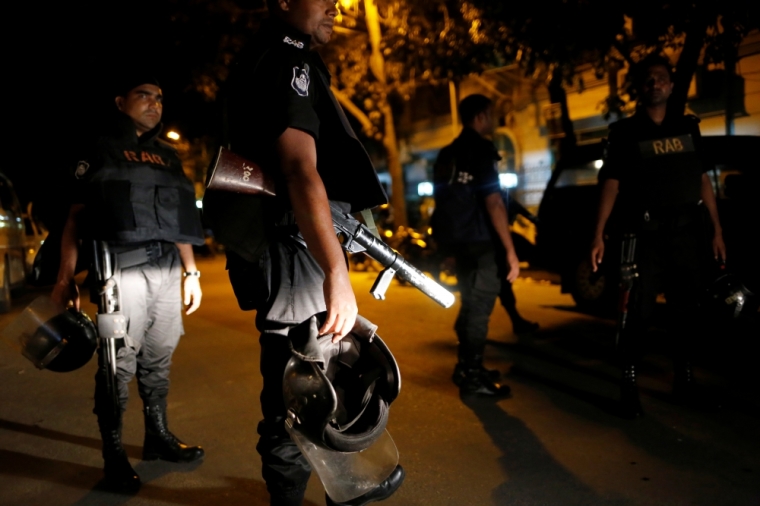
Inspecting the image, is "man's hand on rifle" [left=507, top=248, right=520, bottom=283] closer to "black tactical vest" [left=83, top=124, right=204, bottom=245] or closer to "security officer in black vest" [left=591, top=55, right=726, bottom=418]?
"security officer in black vest" [left=591, top=55, right=726, bottom=418]

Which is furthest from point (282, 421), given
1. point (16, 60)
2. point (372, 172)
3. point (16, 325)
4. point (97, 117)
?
point (16, 60)

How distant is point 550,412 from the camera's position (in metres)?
3.92

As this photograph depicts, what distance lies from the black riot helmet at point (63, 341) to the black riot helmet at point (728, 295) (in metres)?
3.46

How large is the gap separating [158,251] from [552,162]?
14515 mm

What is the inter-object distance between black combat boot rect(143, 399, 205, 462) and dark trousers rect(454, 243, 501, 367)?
185 cm

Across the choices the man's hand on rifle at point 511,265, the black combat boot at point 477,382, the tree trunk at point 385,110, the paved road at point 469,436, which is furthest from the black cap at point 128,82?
the tree trunk at point 385,110

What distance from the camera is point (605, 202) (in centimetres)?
385

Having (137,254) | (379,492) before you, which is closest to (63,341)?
(137,254)

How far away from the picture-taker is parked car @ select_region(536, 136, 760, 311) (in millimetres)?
5582

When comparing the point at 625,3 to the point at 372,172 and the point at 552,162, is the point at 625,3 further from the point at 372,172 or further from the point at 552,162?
the point at 552,162

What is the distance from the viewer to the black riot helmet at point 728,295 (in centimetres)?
380

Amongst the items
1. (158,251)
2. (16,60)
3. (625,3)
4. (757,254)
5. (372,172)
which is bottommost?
(757,254)

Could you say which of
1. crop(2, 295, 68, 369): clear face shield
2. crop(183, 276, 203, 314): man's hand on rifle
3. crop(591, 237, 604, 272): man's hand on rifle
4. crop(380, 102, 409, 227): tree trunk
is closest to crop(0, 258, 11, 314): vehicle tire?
crop(2, 295, 68, 369): clear face shield

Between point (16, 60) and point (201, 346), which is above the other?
point (16, 60)
